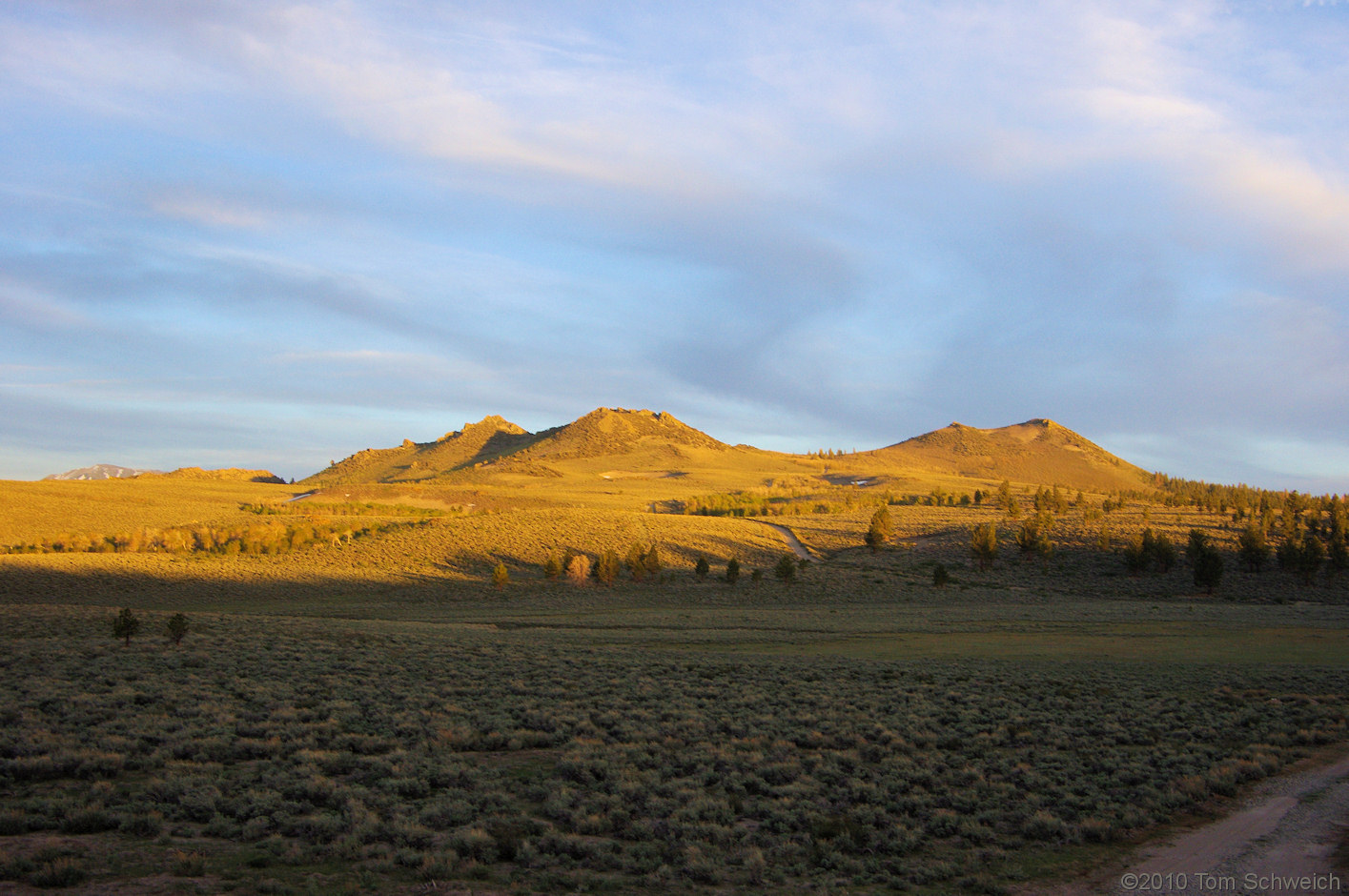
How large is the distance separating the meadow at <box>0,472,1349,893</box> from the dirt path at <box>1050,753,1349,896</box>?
1.70ft

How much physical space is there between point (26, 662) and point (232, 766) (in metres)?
12.1

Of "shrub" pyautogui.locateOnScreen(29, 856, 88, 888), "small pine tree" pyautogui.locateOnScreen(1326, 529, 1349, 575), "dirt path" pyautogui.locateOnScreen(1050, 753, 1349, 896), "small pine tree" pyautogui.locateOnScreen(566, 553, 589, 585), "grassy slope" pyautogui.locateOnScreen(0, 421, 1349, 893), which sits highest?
"small pine tree" pyautogui.locateOnScreen(1326, 529, 1349, 575)

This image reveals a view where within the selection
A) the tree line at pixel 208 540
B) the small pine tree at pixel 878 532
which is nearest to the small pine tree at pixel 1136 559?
the small pine tree at pixel 878 532

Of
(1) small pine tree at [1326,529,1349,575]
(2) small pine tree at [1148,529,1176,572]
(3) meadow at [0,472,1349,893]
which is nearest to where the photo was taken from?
(3) meadow at [0,472,1349,893]

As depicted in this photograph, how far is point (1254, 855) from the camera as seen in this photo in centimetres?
911

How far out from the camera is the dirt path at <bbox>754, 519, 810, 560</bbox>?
290 ft

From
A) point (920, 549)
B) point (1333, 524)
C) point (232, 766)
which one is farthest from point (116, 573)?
point (1333, 524)

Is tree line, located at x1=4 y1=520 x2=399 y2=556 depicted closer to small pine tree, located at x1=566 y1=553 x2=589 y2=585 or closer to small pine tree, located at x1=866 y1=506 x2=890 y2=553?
small pine tree, located at x1=566 y1=553 x2=589 y2=585

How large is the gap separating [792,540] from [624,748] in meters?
87.1

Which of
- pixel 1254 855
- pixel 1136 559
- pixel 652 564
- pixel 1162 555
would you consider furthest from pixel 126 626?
pixel 1162 555

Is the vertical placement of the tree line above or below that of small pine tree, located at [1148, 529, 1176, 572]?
below

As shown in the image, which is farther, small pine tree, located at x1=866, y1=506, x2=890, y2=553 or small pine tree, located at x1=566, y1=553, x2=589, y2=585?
small pine tree, located at x1=866, y1=506, x2=890, y2=553

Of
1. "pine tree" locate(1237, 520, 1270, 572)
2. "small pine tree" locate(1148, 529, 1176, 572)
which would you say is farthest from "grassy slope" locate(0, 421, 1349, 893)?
"pine tree" locate(1237, 520, 1270, 572)

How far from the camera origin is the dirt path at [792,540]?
8841 cm
